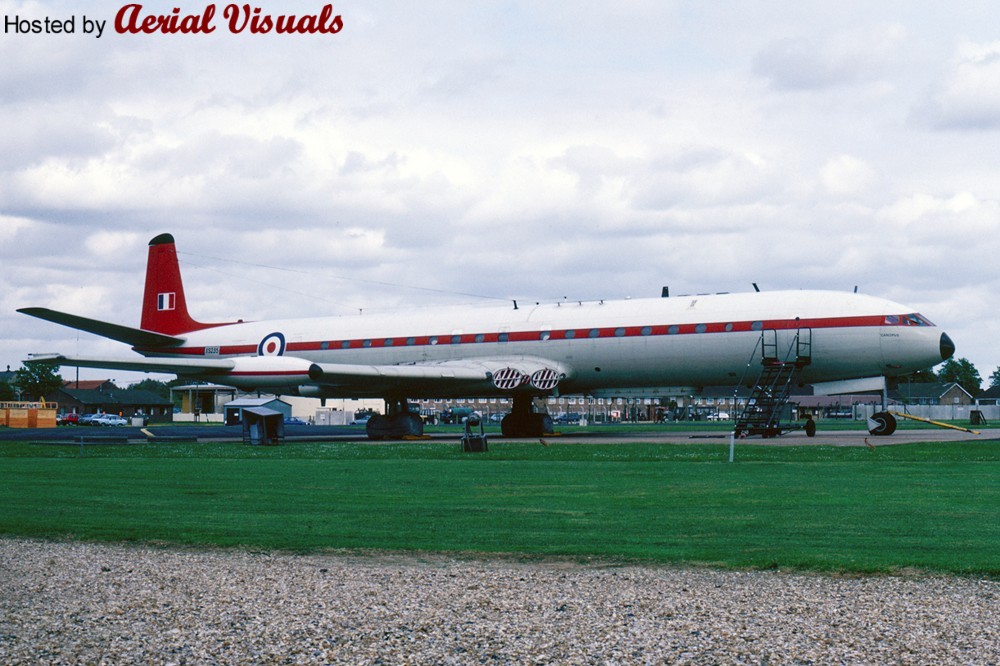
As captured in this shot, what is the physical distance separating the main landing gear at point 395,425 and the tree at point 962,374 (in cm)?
14037

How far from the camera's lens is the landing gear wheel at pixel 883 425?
33562mm

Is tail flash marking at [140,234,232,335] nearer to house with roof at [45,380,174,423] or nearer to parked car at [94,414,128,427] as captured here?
parked car at [94,414,128,427]

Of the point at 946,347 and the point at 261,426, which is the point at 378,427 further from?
the point at 946,347

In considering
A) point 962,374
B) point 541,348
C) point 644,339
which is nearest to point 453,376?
point 541,348

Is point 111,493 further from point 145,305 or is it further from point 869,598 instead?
point 145,305

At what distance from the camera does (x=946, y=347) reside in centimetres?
3259

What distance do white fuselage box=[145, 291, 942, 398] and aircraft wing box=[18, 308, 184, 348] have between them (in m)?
4.13

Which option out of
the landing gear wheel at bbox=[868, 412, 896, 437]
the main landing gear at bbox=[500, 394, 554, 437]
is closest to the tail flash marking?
the main landing gear at bbox=[500, 394, 554, 437]

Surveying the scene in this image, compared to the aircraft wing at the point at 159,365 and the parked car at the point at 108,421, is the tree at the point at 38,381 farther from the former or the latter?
the aircraft wing at the point at 159,365

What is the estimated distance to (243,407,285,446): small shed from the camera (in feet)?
109

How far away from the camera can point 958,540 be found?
10.8 m

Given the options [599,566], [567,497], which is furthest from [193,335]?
[599,566]

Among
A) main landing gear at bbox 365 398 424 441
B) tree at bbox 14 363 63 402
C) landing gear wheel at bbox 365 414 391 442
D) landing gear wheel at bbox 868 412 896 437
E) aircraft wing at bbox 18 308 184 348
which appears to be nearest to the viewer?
landing gear wheel at bbox 868 412 896 437

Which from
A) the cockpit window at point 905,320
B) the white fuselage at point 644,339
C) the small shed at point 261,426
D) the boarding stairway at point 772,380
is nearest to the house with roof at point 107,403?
the white fuselage at point 644,339
